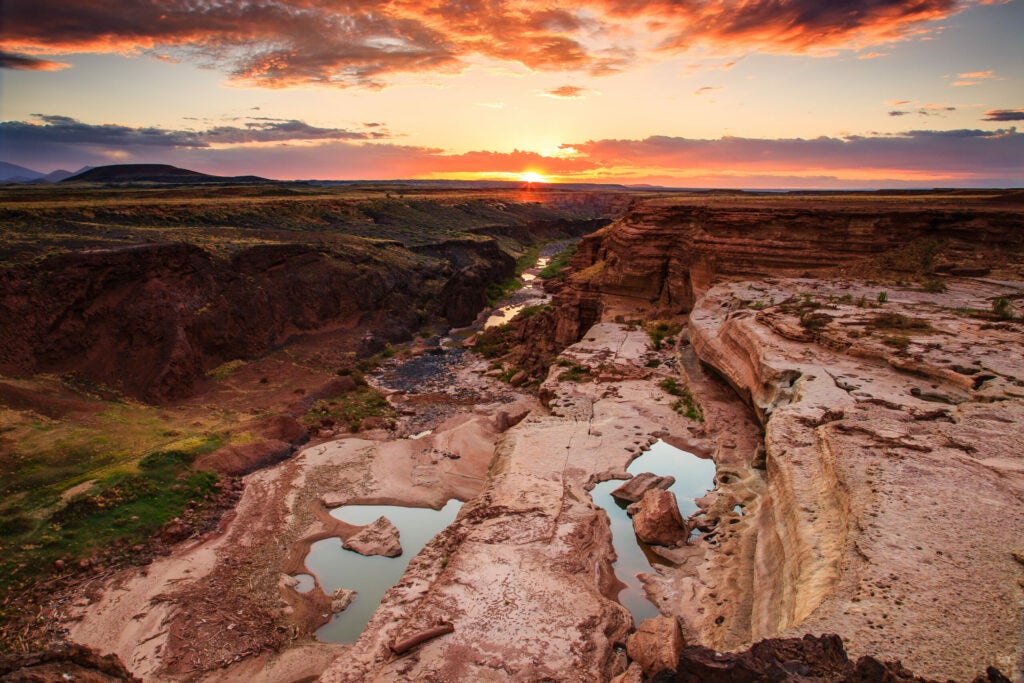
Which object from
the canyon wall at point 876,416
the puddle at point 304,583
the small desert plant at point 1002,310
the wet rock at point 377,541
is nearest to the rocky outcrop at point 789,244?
the canyon wall at point 876,416

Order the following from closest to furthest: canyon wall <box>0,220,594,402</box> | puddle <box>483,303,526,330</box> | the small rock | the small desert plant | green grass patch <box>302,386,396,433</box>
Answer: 1. the small rock
2. the small desert plant
3. green grass patch <box>302,386,396,433</box>
4. canyon wall <box>0,220,594,402</box>
5. puddle <box>483,303,526,330</box>

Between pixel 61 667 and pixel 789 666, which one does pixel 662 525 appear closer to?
pixel 789 666

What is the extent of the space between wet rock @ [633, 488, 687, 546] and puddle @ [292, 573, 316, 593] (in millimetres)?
8111

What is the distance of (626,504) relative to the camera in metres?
12.7

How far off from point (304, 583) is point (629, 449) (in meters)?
8.89

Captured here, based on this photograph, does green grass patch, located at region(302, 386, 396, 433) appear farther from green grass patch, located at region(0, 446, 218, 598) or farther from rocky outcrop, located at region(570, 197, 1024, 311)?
rocky outcrop, located at region(570, 197, 1024, 311)

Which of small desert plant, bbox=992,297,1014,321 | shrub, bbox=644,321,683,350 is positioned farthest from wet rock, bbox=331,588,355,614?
small desert plant, bbox=992,297,1014,321

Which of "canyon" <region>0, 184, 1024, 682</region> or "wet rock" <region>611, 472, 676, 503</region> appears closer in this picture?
"canyon" <region>0, 184, 1024, 682</region>

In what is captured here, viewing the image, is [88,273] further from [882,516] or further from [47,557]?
[882,516]

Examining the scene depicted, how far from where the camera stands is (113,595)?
13.2 m

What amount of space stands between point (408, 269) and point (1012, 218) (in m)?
36.4

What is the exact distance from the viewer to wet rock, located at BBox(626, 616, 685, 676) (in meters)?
7.48

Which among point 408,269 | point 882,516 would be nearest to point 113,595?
point 882,516

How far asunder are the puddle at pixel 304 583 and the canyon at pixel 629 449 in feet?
0.57
